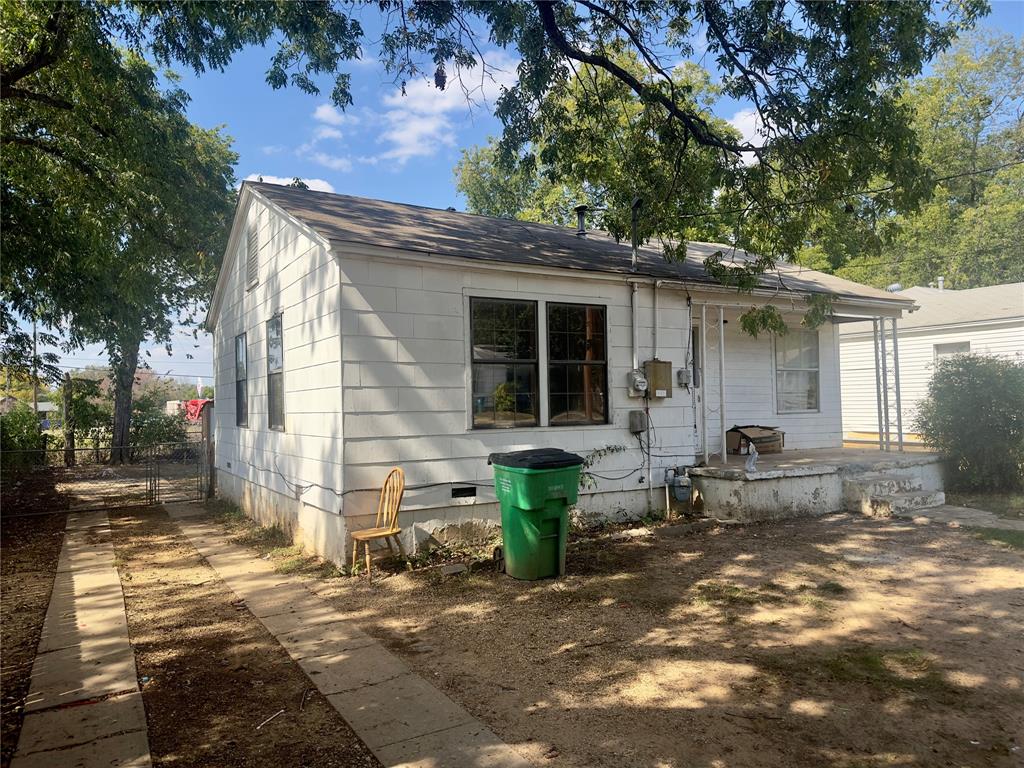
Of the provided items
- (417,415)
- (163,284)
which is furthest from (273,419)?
(163,284)

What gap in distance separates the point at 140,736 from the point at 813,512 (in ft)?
26.7

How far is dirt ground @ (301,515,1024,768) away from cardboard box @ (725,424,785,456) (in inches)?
137

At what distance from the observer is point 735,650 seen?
425 centimetres

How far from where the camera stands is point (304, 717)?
351 centimetres

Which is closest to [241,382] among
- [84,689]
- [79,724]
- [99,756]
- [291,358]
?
[291,358]

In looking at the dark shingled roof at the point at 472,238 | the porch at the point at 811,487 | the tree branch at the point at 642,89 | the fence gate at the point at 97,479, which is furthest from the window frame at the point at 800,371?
the fence gate at the point at 97,479

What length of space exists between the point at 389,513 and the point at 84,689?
9.56 feet

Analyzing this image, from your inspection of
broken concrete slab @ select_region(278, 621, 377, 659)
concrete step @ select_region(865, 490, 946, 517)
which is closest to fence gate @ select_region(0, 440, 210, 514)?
broken concrete slab @ select_region(278, 621, 377, 659)

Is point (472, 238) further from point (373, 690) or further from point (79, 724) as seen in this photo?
point (79, 724)

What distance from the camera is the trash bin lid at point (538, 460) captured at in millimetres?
5730

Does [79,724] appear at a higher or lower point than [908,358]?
lower

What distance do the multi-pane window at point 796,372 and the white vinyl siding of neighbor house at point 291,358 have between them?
8.12m

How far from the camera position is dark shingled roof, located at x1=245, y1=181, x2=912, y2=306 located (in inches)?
275

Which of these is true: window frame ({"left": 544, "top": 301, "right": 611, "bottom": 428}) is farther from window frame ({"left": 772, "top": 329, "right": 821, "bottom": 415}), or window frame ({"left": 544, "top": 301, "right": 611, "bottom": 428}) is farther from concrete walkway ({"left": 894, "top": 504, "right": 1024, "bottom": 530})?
window frame ({"left": 772, "top": 329, "right": 821, "bottom": 415})
